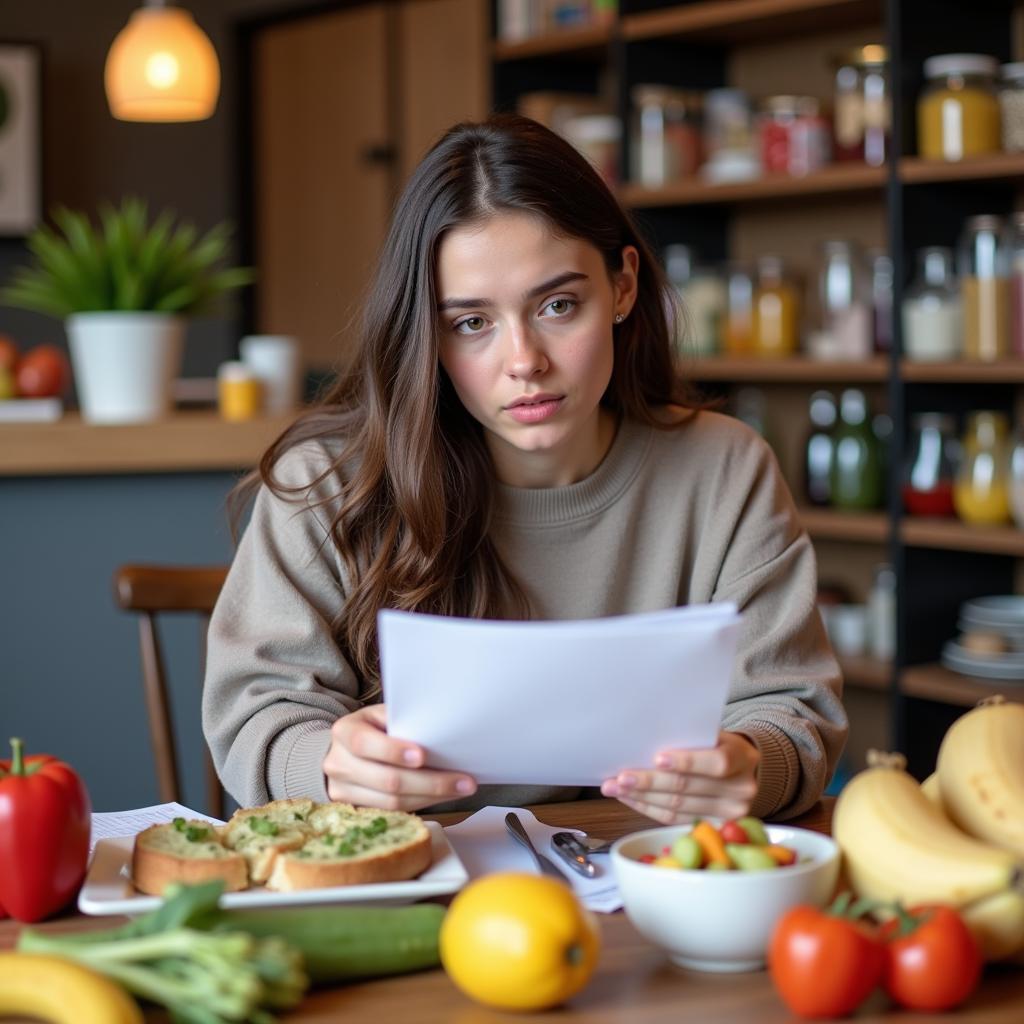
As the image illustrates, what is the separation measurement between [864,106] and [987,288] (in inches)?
21.1

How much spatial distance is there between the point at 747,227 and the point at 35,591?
1.97 metres

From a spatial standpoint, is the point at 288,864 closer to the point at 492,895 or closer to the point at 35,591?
the point at 492,895

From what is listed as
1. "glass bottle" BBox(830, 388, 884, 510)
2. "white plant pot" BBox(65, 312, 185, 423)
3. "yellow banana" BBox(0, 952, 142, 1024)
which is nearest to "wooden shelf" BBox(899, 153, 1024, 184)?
"glass bottle" BBox(830, 388, 884, 510)

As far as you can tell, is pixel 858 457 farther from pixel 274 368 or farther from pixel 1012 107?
pixel 274 368

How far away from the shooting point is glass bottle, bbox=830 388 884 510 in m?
3.50

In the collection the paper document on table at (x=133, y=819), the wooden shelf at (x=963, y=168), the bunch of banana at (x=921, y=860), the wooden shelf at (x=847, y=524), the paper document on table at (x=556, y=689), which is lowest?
the wooden shelf at (x=847, y=524)

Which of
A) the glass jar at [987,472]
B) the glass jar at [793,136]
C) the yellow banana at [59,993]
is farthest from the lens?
the glass jar at [793,136]

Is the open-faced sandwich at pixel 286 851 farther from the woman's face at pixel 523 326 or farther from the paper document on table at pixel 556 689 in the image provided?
the woman's face at pixel 523 326

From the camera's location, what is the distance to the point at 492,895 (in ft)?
3.15

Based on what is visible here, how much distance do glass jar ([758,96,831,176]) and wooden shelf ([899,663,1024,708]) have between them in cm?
113

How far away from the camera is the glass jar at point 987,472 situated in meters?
3.20

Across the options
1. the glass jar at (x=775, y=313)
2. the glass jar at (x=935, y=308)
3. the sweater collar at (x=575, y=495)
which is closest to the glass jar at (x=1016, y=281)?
the glass jar at (x=935, y=308)

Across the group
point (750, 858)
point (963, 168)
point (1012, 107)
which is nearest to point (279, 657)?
point (750, 858)

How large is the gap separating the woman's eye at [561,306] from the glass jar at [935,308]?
6.07 feet
